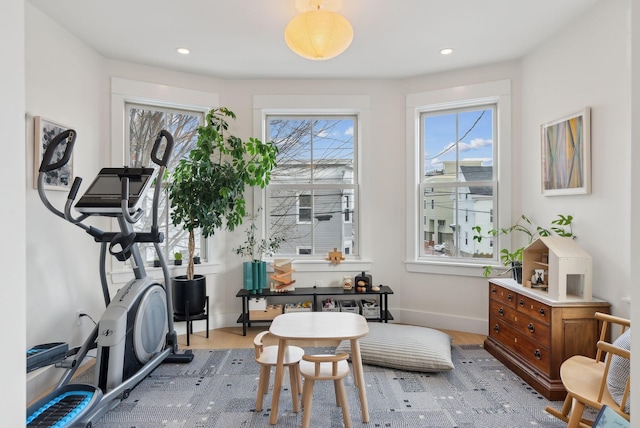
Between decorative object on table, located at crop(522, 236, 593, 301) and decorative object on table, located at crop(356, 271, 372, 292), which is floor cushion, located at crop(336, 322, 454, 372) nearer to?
decorative object on table, located at crop(356, 271, 372, 292)

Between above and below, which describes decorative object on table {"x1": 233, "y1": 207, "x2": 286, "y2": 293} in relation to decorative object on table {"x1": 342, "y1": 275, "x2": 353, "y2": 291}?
above

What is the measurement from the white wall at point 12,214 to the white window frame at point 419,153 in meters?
3.57

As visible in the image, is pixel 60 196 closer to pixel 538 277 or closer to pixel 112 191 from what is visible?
pixel 112 191

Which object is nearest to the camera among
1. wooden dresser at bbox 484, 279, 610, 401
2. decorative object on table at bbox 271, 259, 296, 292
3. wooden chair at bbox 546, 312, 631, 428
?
wooden chair at bbox 546, 312, 631, 428

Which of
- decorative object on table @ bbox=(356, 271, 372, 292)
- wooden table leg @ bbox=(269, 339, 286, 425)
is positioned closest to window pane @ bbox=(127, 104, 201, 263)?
Result: decorative object on table @ bbox=(356, 271, 372, 292)

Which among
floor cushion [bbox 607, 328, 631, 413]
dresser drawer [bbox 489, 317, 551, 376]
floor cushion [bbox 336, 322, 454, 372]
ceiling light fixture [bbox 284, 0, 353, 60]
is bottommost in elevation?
floor cushion [bbox 336, 322, 454, 372]

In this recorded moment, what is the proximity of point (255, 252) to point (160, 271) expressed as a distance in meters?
0.97

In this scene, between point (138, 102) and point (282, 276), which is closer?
point (138, 102)

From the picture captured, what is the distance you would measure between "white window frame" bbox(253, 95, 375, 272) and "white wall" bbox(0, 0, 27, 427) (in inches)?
126

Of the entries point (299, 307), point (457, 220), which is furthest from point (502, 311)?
point (299, 307)

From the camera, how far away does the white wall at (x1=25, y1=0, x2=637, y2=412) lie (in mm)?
2432

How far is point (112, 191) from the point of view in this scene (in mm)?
2523

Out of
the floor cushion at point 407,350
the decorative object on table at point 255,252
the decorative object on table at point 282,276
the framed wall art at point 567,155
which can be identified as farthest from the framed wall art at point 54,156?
the framed wall art at point 567,155

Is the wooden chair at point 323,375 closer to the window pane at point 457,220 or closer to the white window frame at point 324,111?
the white window frame at point 324,111
